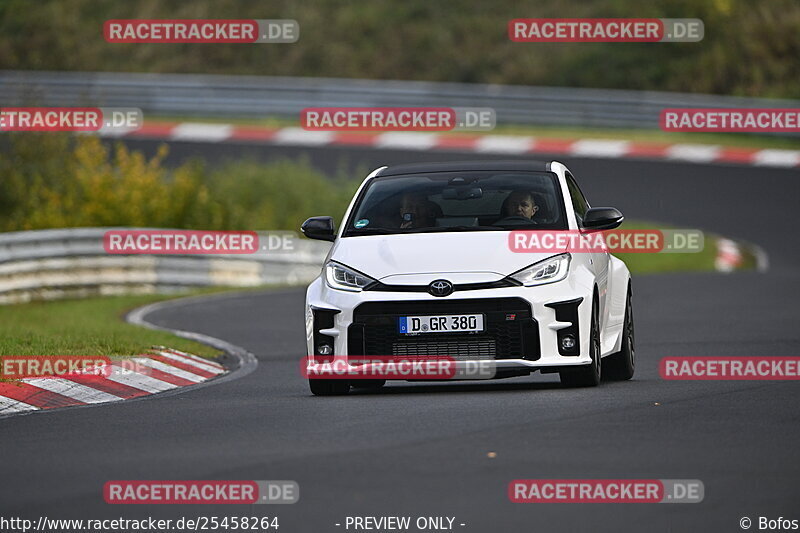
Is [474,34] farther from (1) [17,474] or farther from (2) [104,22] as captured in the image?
(1) [17,474]

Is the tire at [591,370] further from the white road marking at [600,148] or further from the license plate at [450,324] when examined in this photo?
the white road marking at [600,148]

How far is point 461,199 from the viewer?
12438 millimetres

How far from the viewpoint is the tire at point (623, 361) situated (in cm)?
1334

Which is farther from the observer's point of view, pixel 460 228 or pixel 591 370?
pixel 460 228

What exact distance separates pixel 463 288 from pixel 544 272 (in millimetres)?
565

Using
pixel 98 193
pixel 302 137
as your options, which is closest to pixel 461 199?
pixel 98 193

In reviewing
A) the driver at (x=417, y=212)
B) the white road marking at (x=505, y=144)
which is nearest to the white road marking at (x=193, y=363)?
the driver at (x=417, y=212)

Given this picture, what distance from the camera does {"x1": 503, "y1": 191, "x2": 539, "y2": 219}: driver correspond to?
493 inches


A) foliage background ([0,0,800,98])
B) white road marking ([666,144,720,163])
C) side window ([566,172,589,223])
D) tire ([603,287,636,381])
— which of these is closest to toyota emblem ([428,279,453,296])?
side window ([566,172,589,223])

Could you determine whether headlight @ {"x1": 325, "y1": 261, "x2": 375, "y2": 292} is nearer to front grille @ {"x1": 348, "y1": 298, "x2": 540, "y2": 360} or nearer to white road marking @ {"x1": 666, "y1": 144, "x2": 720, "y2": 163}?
front grille @ {"x1": 348, "y1": 298, "x2": 540, "y2": 360}

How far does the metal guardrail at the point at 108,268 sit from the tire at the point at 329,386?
11.6 metres

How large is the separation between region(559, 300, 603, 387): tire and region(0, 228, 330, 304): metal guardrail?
488 inches

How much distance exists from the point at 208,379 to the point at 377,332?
3.00 meters

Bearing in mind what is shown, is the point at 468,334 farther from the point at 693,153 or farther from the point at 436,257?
the point at 693,153
